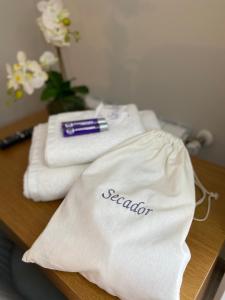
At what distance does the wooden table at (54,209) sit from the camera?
37 cm

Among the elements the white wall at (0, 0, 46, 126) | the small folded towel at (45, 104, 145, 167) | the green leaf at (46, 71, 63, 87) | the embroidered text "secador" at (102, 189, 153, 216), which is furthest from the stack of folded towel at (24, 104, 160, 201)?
the white wall at (0, 0, 46, 126)

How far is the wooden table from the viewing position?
0.37m

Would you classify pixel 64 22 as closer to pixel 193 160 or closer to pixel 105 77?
pixel 105 77

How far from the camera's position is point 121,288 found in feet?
1.05

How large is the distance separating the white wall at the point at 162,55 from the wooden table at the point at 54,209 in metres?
0.20

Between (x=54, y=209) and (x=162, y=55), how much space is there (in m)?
0.55

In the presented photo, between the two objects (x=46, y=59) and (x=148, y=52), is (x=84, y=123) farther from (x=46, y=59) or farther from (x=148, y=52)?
(x=148, y=52)

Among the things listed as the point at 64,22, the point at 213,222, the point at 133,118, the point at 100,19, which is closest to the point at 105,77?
the point at 100,19

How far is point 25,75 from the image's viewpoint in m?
0.61

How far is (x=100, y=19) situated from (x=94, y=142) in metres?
0.55

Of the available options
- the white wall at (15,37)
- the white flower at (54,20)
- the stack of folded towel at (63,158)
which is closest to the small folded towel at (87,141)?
the stack of folded towel at (63,158)

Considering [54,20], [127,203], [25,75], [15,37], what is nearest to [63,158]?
[127,203]

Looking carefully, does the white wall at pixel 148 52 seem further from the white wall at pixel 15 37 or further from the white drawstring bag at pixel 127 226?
the white drawstring bag at pixel 127 226

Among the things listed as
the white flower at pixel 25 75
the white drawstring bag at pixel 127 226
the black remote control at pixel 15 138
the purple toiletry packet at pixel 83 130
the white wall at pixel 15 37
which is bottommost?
the white drawstring bag at pixel 127 226
